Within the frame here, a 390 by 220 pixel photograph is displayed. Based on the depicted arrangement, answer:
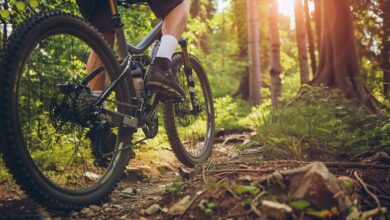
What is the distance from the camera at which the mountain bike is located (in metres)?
1.77

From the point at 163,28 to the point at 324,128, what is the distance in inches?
83.6

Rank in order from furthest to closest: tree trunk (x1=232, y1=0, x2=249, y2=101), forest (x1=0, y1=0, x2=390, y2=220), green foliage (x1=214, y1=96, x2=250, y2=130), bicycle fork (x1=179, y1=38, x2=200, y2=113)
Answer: tree trunk (x1=232, y1=0, x2=249, y2=101), green foliage (x1=214, y1=96, x2=250, y2=130), bicycle fork (x1=179, y1=38, x2=200, y2=113), forest (x1=0, y1=0, x2=390, y2=220)

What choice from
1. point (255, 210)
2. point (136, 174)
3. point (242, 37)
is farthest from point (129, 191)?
point (242, 37)

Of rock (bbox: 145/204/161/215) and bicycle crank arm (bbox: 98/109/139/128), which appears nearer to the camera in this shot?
rock (bbox: 145/204/161/215)

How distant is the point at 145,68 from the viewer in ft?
9.66

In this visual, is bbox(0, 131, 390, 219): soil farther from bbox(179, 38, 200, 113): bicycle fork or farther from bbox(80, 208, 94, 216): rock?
bbox(179, 38, 200, 113): bicycle fork

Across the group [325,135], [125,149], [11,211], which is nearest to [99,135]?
[125,149]

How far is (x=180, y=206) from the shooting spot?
1.88m

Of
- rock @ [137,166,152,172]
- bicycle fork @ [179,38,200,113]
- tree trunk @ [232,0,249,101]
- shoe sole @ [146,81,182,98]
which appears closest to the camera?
shoe sole @ [146,81,182,98]

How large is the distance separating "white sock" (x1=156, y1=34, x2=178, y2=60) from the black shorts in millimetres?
207

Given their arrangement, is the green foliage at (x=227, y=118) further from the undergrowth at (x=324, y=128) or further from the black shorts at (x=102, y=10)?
the black shorts at (x=102, y=10)

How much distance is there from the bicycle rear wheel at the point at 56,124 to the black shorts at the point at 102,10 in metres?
0.25

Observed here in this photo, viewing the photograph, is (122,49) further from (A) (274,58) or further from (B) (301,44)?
(B) (301,44)

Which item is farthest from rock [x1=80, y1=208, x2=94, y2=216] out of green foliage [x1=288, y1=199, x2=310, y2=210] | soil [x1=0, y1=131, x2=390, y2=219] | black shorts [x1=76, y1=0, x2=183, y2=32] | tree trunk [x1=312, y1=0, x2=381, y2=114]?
tree trunk [x1=312, y1=0, x2=381, y2=114]
